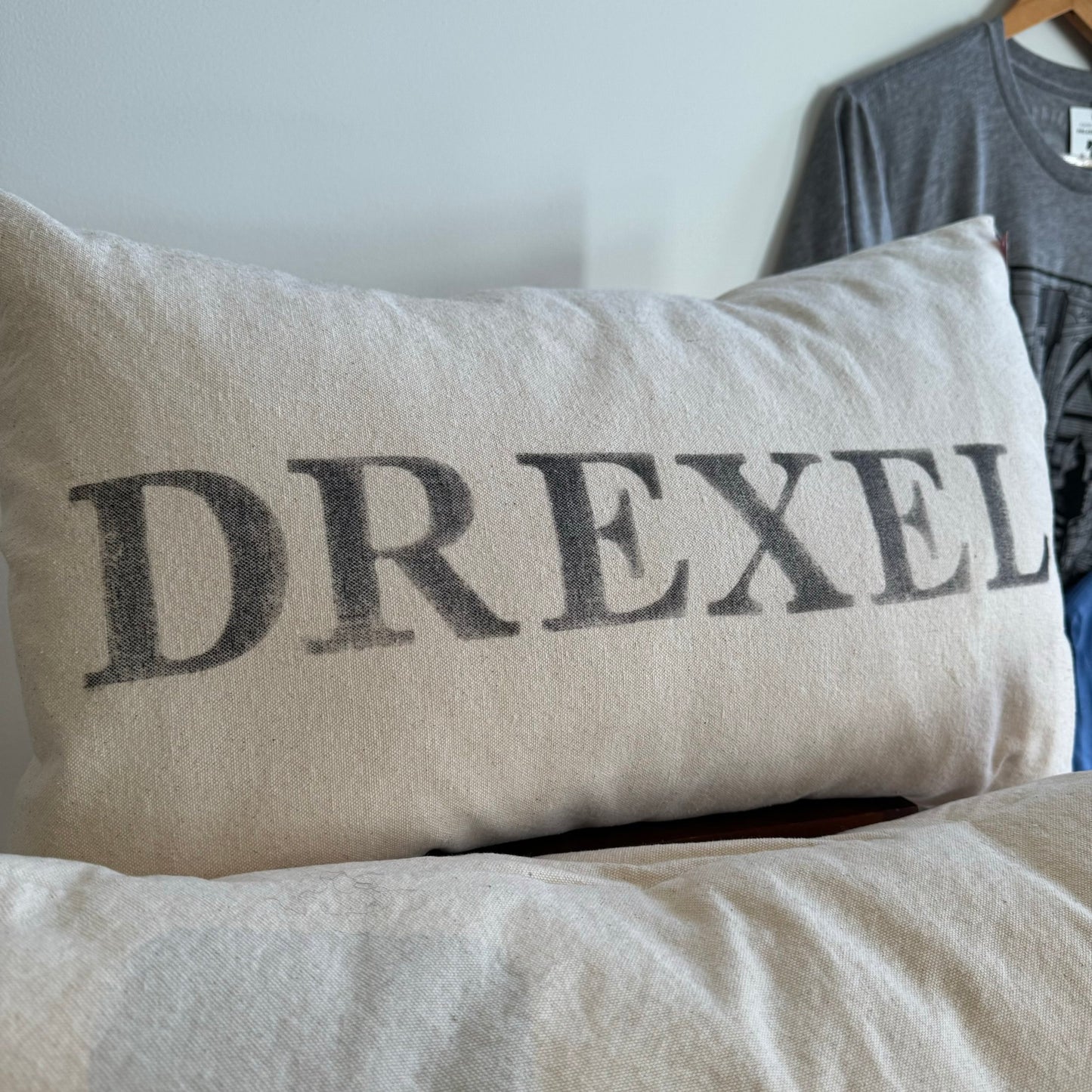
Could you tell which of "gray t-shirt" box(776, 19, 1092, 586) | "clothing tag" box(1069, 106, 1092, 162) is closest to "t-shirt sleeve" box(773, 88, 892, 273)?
"gray t-shirt" box(776, 19, 1092, 586)

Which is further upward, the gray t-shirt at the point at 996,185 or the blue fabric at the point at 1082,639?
the gray t-shirt at the point at 996,185

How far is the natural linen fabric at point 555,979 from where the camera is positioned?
0.93ft

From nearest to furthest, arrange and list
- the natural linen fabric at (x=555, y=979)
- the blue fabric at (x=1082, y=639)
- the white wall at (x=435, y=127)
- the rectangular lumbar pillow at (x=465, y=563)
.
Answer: the natural linen fabric at (x=555, y=979), the rectangular lumbar pillow at (x=465, y=563), the white wall at (x=435, y=127), the blue fabric at (x=1082, y=639)

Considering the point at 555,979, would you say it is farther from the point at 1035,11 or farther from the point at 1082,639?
the point at 1035,11

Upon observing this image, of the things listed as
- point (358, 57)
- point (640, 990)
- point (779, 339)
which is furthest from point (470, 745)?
point (358, 57)

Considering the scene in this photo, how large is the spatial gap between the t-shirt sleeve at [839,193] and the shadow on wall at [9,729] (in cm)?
78

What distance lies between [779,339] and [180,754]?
1.39 feet

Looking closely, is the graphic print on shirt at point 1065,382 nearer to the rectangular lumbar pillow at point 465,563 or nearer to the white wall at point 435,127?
the white wall at point 435,127

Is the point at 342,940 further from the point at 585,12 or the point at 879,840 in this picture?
the point at 585,12

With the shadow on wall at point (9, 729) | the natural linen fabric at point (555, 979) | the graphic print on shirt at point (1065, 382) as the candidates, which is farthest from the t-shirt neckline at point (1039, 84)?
the shadow on wall at point (9, 729)

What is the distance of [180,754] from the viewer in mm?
425

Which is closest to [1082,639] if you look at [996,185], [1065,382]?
[1065,382]

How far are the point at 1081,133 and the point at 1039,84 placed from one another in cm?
8

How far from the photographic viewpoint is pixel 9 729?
71cm
